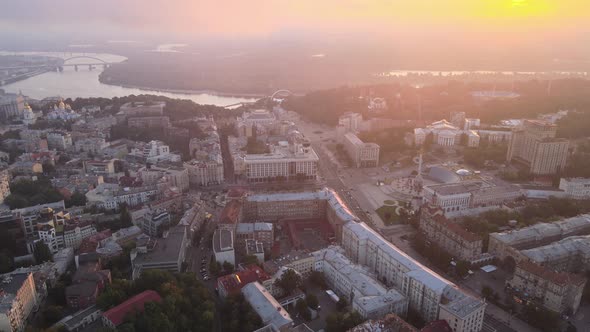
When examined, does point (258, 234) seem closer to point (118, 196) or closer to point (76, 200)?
point (118, 196)

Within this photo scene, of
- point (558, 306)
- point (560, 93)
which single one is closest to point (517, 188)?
point (558, 306)

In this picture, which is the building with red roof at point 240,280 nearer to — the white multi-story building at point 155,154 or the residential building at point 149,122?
the white multi-story building at point 155,154

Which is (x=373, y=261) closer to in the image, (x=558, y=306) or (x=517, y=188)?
(x=558, y=306)

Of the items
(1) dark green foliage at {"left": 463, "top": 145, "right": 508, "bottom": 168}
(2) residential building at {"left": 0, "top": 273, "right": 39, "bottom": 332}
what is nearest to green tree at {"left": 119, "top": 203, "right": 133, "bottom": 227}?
(2) residential building at {"left": 0, "top": 273, "right": 39, "bottom": 332}

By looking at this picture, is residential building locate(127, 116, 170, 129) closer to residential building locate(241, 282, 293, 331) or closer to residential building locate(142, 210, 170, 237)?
residential building locate(142, 210, 170, 237)

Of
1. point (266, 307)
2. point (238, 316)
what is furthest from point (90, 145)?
point (266, 307)

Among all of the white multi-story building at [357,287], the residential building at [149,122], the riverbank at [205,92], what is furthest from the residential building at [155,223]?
the riverbank at [205,92]
